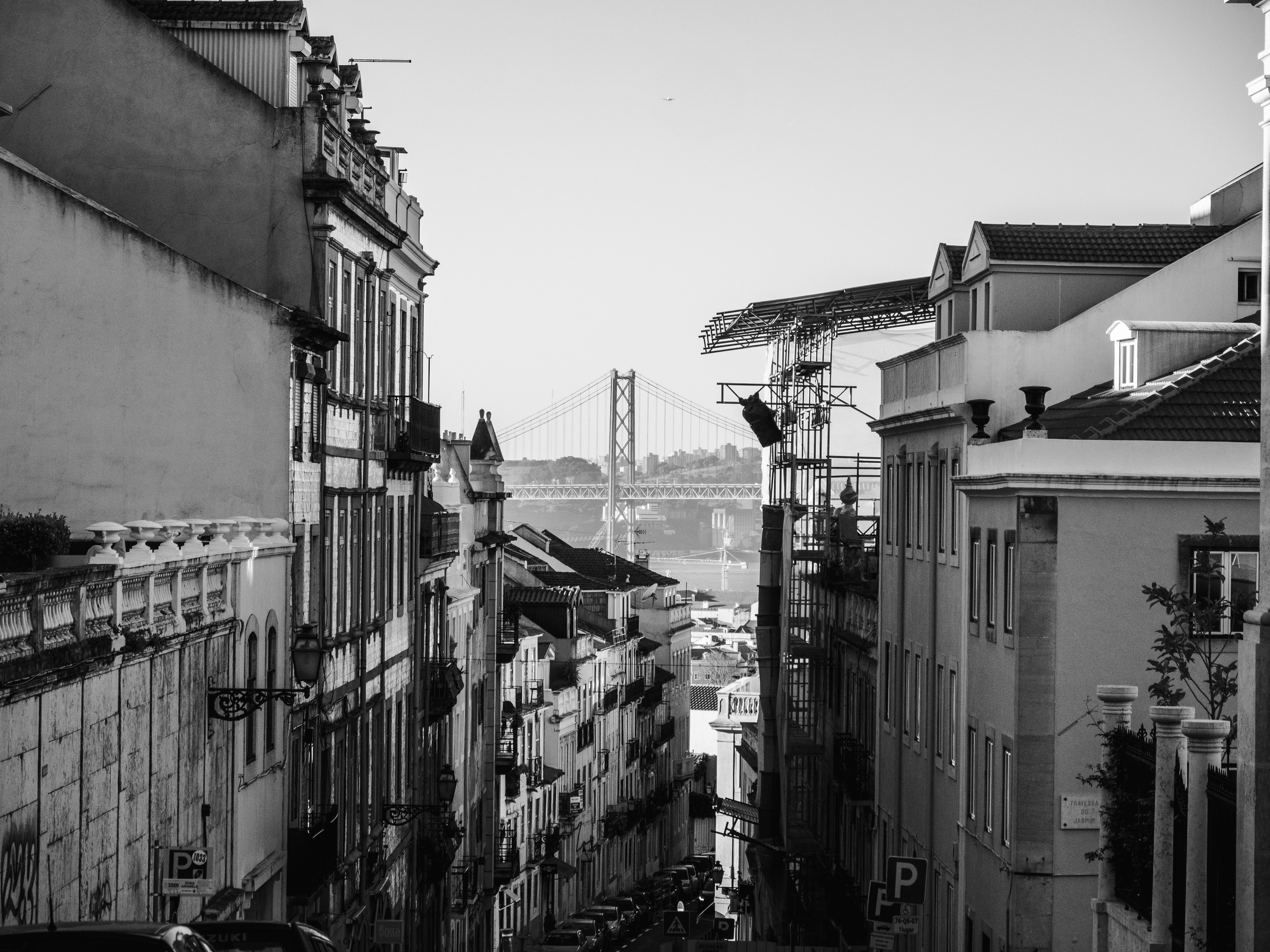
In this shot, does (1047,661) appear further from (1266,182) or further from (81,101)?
(81,101)

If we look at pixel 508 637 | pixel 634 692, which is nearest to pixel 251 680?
pixel 508 637

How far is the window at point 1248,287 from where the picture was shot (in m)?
31.6

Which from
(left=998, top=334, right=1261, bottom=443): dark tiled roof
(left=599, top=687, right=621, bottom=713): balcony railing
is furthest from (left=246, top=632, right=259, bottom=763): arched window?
(left=599, top=687, right=621, bottom=713): balcony railing

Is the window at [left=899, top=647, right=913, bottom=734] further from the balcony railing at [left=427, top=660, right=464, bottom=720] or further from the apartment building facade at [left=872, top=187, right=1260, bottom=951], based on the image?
the balcony railing at [left=427, top=660, right=464, bottom=720]

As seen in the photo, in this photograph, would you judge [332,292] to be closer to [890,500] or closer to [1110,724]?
[1110,724]

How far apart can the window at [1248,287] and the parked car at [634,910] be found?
45717 millimetres

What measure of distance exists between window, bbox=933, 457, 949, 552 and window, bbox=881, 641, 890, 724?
17.4 feet

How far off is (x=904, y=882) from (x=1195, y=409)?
7.83 meters

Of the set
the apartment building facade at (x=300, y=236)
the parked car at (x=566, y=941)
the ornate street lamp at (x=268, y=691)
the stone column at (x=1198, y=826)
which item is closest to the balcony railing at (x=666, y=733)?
the parked car at (x=566, y=941)

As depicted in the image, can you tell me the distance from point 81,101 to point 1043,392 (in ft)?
43.3

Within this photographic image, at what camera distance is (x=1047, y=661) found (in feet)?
84.4

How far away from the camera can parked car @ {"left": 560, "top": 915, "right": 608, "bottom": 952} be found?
6500cm

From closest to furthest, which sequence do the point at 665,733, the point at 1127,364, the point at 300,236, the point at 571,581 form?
the point at 300,236 → the point at 1127,364 → the point at 571,581 → the point at 665,733

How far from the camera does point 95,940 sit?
9.00m
